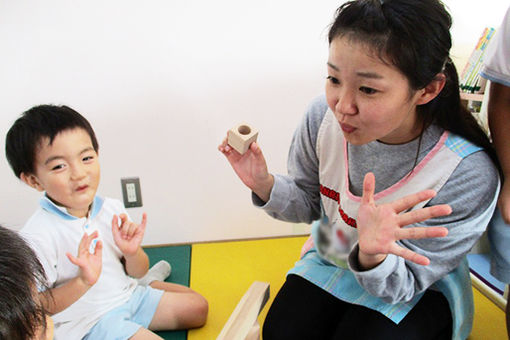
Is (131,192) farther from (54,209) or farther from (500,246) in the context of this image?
(500,246)

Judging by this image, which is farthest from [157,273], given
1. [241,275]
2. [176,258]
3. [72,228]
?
[72,228]

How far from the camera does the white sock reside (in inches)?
A: 51.2

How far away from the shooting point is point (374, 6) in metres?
0.70

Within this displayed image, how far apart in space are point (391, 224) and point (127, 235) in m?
0.69

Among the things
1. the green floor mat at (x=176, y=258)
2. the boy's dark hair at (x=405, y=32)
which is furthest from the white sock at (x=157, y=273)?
the boy's dark hair at (x=405, y=32)

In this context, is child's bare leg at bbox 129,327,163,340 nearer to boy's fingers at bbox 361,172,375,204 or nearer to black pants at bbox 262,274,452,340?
black pants at bbox 262,274,452,340

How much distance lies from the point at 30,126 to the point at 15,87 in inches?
20.6

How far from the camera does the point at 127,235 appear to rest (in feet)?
3.50

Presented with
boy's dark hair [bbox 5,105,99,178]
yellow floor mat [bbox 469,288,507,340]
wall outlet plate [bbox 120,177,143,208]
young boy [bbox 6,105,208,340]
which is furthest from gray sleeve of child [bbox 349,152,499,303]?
wall outlet plate [bbox 120,177,143,208]

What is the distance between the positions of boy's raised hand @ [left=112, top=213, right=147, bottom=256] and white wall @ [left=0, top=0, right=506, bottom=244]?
50 centimetres

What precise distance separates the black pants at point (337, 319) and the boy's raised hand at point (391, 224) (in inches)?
10.6

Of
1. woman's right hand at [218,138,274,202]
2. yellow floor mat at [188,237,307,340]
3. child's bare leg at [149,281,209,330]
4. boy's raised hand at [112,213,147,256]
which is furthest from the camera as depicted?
yellow floor mat at [188,237,307,340]

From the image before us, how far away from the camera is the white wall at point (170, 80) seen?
136 centimetres

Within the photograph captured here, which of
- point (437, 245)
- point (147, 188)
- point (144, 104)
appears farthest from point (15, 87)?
point (437, 245)
